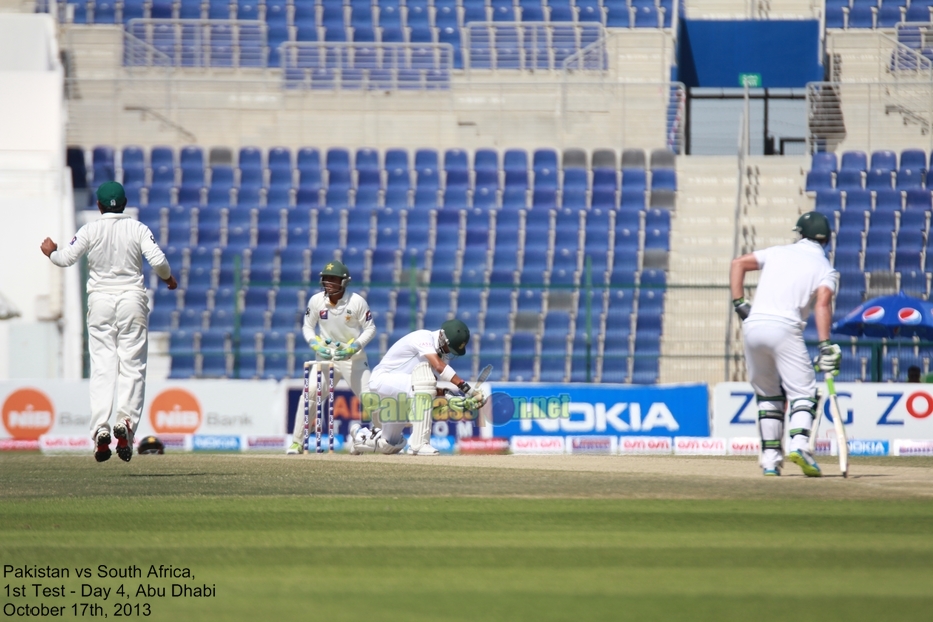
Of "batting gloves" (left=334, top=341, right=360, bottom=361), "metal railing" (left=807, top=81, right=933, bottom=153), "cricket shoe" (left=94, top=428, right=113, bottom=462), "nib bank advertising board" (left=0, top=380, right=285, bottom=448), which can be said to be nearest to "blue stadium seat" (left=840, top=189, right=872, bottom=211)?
"metal railing" (left=807, top=81, right=933, bottom=153)

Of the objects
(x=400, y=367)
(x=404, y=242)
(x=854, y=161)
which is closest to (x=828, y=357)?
(x=400, y=367)

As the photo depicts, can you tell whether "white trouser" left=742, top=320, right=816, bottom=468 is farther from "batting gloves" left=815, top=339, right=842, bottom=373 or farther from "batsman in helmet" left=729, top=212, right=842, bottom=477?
"batting gloves" left=815, top=339, right=842, bottom=373

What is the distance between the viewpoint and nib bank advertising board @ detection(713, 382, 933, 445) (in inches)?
674

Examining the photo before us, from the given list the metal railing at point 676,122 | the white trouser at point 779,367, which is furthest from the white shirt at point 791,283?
the metal railing at point 676,122

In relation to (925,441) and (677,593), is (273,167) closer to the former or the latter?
(925,441)

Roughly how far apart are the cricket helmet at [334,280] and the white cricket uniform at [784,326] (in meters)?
5.22

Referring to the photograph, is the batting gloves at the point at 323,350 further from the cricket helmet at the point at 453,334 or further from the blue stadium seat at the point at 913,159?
the blue stadium seat at the point at 913,159

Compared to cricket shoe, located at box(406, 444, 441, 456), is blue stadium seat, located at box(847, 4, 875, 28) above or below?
above

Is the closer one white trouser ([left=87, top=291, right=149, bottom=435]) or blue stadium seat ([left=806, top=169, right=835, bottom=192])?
white trouser ([left=87, top=291, right=149, bottom=435])

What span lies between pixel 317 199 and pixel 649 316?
644 centimetres

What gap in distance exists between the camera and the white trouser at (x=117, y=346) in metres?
10.1

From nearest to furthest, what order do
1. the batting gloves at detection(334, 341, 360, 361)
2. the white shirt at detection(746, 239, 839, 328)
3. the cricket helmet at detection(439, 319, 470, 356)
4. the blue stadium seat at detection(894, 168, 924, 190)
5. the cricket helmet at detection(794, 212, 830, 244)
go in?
the white shirt at detection(746, 239, 839, 328)
the cricket helmet at detection(794, 212, 830, 244)
the cricket helmet at detection(439, 319, 470, 356)
the batting gloves at detection(334, 341, 360, 361)
the blue stadium seat at detection(894, 168, 924, 190)

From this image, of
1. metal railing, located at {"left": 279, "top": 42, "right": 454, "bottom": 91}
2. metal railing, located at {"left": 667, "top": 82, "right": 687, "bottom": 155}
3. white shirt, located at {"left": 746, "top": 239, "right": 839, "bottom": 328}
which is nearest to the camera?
white shirt, located at {"left": 746, "top": 239, "right": 839, "bottom": 328}

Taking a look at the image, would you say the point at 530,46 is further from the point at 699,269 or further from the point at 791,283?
the point at 791,283
